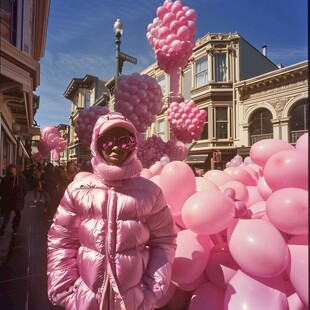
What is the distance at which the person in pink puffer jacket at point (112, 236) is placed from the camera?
60.5 inches

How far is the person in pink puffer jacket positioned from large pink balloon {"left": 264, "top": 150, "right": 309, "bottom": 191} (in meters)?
0.92

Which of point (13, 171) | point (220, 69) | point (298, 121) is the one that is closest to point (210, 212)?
point (13, 171)

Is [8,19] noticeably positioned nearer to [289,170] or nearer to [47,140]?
[289,170]

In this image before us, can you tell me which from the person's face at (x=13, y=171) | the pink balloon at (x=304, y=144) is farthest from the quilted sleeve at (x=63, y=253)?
the person's face at (x=13, y=171)

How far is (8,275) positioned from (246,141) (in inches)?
586

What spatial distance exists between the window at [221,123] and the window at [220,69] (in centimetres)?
215

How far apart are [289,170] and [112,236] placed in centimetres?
137

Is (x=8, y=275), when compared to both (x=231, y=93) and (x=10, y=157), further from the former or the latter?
(x=231, y=93)

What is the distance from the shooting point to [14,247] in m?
4.62

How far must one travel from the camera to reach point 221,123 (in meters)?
17.3

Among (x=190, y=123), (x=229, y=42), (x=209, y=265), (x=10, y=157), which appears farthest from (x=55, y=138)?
(x=209, y=265)

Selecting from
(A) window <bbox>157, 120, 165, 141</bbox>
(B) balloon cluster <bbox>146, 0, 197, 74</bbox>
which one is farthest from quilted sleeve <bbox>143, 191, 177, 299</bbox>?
(A) window <bbox>157, 120, 165, 141</bbox>

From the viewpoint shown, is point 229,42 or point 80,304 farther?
point 229,42

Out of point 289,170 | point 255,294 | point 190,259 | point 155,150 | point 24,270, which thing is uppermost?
point 155,150
